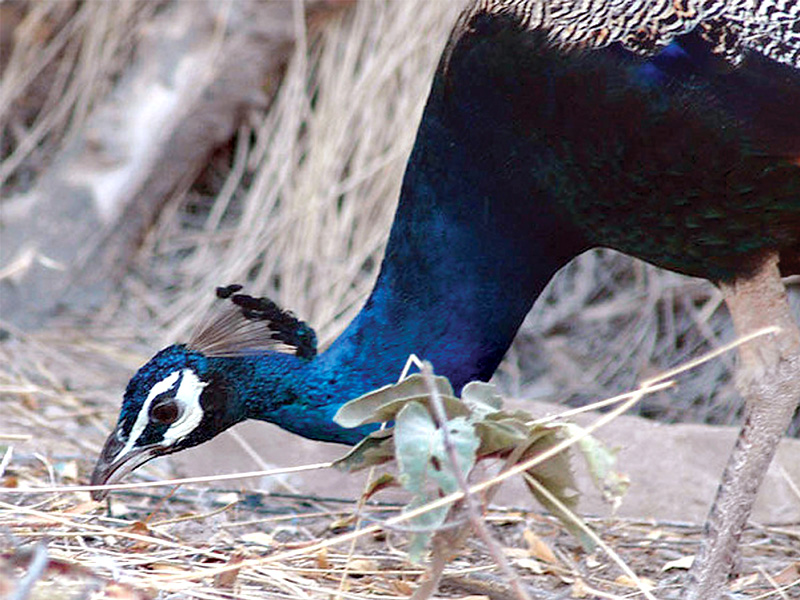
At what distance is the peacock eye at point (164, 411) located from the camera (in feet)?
7.40

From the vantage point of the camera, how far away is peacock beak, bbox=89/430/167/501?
2277mm

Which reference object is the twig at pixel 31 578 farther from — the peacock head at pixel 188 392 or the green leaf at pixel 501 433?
the peacock head at pixel 188 392

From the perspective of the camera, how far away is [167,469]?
122 inches

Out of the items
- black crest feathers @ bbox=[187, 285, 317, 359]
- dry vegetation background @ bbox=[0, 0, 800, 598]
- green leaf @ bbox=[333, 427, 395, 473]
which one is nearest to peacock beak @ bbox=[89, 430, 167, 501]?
black crest feathers @ bbox=[187, 285, 317, 359]

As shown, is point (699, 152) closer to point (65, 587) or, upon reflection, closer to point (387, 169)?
point (65, 587)

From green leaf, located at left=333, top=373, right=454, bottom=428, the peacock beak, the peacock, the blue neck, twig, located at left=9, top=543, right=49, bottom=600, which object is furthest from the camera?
the blue neck

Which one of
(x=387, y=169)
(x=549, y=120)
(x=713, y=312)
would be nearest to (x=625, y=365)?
(x=713, y=312)

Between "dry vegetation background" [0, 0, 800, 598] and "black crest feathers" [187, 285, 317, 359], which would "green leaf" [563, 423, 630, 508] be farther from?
"dry vegetation background" [0, 0, 800, 598]

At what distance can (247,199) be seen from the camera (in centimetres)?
424

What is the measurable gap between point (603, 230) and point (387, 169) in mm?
1602

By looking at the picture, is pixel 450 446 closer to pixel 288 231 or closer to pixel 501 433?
pixel 501 433

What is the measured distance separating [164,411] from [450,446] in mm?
823

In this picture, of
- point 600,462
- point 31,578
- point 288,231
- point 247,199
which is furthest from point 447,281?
point 247,199

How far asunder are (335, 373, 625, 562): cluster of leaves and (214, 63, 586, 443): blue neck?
20.5 inches
